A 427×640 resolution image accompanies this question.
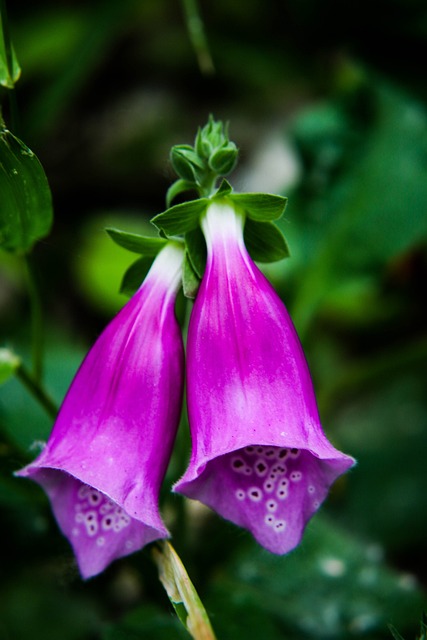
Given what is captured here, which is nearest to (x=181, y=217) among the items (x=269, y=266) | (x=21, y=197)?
(x=21, y=197)

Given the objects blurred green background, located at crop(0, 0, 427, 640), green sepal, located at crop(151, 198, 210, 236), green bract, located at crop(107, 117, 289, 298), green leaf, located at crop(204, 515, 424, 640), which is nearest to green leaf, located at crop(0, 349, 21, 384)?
blurred green background, located at crop(0, 0, 427, 640)

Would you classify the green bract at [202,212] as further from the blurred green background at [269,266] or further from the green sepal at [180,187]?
the blurred green background at [269,266]

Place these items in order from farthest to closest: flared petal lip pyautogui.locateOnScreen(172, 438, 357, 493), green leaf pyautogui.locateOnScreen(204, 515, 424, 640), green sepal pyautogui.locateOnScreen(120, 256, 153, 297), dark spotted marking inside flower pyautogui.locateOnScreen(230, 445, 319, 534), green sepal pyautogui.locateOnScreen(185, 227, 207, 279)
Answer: green leaf pyautogui.locateOnScreen(204, 515, 424, 640) < green sepal pyautogui.locateOnScreen(120, 256, 153, 297) < green sepal pyautogui.locateOnScreen(185, 227, 207, 279) < dark spotted marking inside flower pyautogui.locateOnScreen(230, 445, 319, 534) < flared petal lip pyautogui.locateOnScreen(172, 438, 357, 493)

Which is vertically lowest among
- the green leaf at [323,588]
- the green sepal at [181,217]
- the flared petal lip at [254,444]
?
the green leaf at [323,588]

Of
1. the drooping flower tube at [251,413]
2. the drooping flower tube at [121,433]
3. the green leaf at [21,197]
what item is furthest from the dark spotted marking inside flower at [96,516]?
the green leaf at [21,197]

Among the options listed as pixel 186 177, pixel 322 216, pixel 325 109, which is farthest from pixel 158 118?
pixel 186 177

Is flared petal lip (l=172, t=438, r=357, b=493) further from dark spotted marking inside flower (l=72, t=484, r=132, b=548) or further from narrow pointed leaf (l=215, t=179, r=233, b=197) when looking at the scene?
narrow pointed leaf (l=215, t=179, r=233, b=197)

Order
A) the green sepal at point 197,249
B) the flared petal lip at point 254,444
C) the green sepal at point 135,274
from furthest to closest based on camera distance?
the green sepal at point 135,274
the green sepal at point 197,249
the flared petal lip at point 254,444
